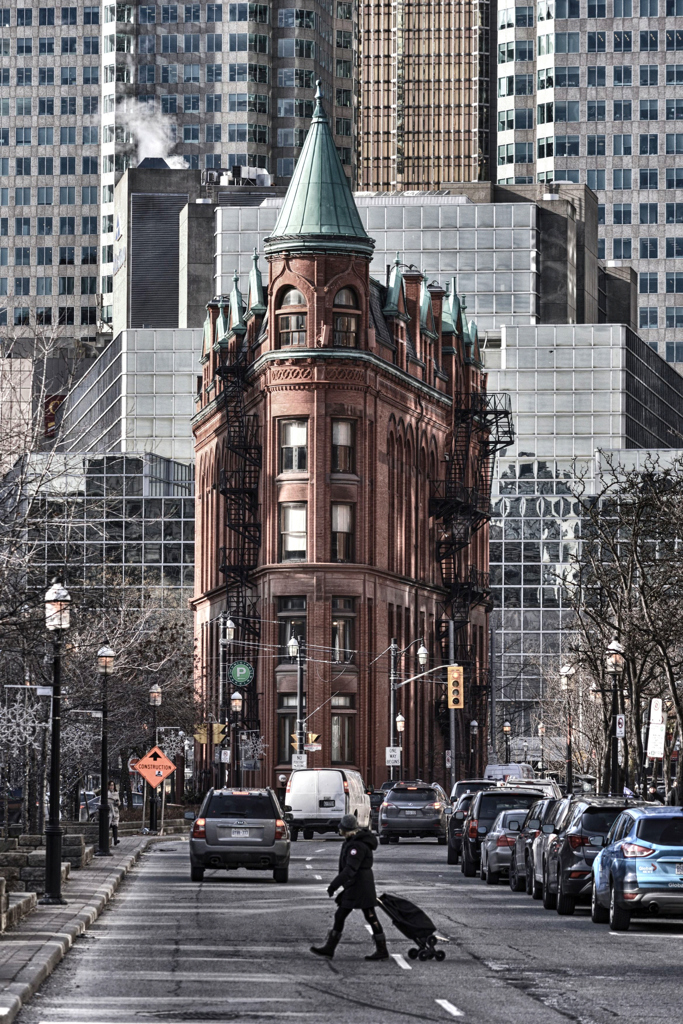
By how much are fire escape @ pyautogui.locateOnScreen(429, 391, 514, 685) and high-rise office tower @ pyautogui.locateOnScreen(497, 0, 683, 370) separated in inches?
3515

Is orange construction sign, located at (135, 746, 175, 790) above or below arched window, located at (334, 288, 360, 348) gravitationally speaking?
below


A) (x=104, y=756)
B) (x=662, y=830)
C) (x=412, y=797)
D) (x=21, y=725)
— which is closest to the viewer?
(x=662, y=830)

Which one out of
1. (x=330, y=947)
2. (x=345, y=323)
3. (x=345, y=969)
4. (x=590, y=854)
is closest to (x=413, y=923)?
(x=345, y=969)

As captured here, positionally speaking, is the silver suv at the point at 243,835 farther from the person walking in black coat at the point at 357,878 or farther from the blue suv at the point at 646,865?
the person walking in black coat at the point at 357,878

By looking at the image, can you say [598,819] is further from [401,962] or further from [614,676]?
[614,676]

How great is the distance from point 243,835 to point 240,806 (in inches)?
21.1

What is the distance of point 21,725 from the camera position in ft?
180

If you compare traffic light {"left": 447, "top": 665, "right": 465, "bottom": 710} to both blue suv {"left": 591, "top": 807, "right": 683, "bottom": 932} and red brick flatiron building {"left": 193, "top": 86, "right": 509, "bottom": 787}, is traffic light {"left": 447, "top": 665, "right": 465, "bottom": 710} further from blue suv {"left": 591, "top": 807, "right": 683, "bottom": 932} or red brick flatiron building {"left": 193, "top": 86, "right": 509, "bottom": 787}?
blue suv {"left": 591, "top": 807, "right": 683, "bottom": 932}

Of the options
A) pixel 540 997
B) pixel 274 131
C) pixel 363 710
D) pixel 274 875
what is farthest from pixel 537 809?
pixel 274 131

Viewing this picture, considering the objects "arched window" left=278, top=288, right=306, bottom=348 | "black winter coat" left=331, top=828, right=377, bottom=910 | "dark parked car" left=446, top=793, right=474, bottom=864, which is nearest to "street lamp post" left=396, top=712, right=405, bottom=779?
"arched window" left=278, top=288, right=306, bottom=348

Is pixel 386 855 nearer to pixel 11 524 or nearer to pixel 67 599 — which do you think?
pixel 67 599

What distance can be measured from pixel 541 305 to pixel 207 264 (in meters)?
24.4

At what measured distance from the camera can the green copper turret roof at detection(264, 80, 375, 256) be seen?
8962 centimetres

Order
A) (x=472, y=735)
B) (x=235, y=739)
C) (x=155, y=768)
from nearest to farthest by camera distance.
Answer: (x=155, y=768) → (x=235, y=739) → (x=472, y=735)
